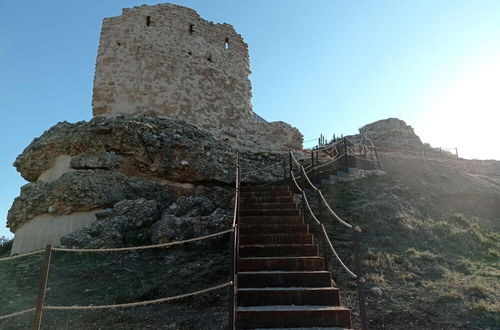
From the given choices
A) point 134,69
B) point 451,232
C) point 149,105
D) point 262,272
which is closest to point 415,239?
point 451,232

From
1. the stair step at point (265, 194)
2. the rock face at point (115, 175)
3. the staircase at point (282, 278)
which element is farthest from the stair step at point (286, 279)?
the stair step at point (265, 194)

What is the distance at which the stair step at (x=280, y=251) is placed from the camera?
251 inches

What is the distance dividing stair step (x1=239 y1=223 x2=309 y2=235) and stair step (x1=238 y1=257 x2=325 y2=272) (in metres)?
1.11

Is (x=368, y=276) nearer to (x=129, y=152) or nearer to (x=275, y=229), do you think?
(x=275, y=229)

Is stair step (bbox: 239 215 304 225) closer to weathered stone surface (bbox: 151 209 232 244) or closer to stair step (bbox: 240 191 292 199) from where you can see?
weathered stone surface (bbox: 151 209 232 244)

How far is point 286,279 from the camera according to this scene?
5.58m

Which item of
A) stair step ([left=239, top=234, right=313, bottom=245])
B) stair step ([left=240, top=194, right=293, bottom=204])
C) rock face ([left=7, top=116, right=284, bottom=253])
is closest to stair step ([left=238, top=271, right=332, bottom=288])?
stair step ([left=239, top=234, right=313, bottom=245])

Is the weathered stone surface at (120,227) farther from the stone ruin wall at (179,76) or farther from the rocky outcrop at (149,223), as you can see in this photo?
the stone ruin wall at (179,76)

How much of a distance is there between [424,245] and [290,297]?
4.49m

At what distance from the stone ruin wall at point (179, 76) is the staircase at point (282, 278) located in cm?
689

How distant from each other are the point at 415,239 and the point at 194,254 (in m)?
4.88

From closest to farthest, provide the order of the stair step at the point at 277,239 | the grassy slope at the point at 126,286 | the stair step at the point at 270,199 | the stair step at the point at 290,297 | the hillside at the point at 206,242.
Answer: the stair step at the point at 290,297
the grassy slope at the point at 126,286
the hillside at the point at 206,242
the stair step at the point at 277,239
the stair step at the point at 270,199

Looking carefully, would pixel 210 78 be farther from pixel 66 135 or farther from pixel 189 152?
pixel 66 135

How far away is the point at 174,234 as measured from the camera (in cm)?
814
